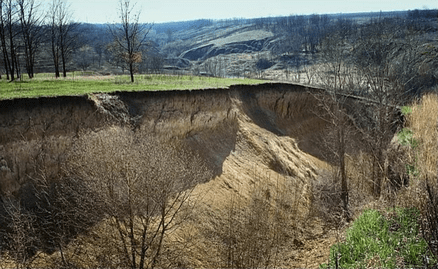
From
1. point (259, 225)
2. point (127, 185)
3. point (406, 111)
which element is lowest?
point (259, 225)

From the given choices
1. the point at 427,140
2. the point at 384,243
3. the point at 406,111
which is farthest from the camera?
the point at 406,111

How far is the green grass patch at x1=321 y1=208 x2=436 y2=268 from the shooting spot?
9.30 m

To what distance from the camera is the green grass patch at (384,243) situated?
930 centimetres

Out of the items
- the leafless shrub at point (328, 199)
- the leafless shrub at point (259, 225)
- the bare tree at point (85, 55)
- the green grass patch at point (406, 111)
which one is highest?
the bare tree at point (85, 55)

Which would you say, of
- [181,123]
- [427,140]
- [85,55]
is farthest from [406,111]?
[85,55]

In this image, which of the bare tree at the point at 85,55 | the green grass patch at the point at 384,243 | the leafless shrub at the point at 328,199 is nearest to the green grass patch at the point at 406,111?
the leafless shrub at the point at 328,199

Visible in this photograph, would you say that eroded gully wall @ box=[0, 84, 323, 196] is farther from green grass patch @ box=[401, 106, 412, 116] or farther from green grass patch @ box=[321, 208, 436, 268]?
green grass patch @ box=[321, 208, 436, 268]

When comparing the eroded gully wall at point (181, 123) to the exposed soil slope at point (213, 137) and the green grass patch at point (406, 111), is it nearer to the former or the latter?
the exposed soil slope at point (213, 137)

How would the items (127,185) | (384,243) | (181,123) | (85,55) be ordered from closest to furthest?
(384,243)
(127,185)
(181,123)
(85,55)

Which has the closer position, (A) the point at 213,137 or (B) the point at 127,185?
(B) the point at 127,185

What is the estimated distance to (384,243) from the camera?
10078 mm

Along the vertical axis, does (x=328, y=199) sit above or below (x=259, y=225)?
below

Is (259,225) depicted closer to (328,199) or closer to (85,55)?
(328,199)

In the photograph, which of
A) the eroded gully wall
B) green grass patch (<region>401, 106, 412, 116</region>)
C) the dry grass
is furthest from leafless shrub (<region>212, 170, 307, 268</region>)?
green grass patch (<region>401, 106, 412, 116</region>)
